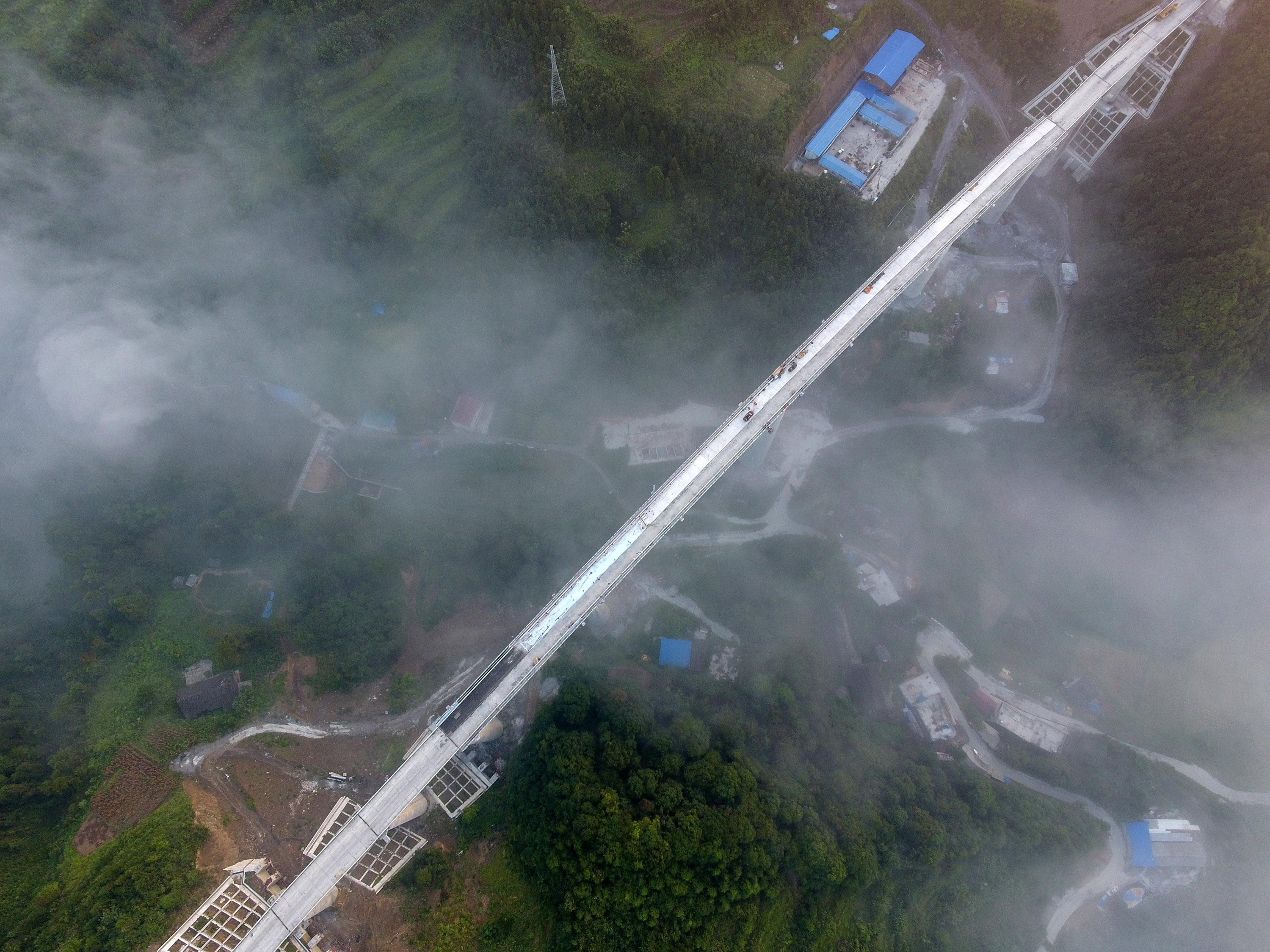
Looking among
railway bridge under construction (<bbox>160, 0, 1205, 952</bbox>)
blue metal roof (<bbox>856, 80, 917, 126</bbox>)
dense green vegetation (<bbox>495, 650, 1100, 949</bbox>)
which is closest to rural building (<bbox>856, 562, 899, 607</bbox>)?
dense green vegetation (<bbox>495, 650, 1100, 949</bbox>)

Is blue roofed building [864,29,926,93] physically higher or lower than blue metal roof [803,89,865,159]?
higher

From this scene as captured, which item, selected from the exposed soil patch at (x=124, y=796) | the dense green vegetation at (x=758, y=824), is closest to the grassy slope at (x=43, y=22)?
the exposed soil patch at (x=124, y=796)

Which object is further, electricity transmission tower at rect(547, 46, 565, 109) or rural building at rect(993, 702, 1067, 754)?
rural building at rect(993, 702, 1067, 754)

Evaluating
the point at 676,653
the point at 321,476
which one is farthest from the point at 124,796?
the point at 676,653

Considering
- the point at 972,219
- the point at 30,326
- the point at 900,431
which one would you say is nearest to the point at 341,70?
the point at 30,326

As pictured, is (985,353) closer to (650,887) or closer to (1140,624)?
(1140,624)

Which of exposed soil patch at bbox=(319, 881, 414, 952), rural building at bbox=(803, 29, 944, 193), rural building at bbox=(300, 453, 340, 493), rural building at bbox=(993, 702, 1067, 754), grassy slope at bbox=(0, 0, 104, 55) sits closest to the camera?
exposed soil patch at bbox=(319, 881, 414, 952)

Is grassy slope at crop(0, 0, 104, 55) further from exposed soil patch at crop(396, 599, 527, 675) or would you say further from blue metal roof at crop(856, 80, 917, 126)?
blue metal roof at crop(856, 80, 917, 126)

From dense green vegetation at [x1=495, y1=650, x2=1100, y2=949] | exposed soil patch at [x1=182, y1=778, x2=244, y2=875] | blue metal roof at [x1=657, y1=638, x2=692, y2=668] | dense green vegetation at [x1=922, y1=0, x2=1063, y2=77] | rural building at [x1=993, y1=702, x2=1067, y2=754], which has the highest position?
dense green vegetation at [x1=922, y1=0, x2=1063, y2=77]
